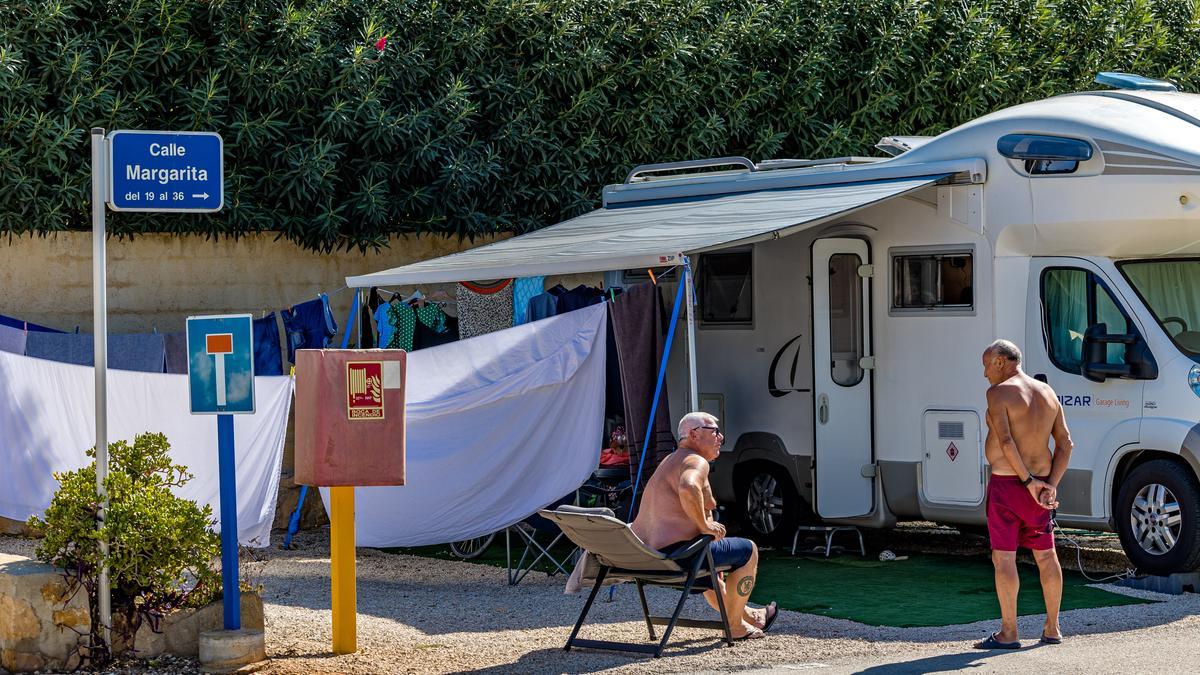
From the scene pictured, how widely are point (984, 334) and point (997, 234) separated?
0.67 m

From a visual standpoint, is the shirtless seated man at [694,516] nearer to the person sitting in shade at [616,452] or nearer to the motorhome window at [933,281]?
the person sitting in shade at [616,452]

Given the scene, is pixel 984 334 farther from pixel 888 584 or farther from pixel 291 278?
pixel 291 278

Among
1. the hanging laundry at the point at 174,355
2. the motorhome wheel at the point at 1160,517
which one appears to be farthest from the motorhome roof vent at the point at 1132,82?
the hanging laundry at the point at 174,355

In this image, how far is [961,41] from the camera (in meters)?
17.0

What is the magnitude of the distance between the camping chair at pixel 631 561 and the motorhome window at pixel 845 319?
3.60 metres

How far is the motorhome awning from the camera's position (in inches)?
377

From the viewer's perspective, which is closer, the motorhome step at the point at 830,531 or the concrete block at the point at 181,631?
the concrete block at the point at 181,631

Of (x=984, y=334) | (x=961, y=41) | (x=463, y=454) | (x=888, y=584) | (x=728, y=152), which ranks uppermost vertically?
(x=961, y=41)

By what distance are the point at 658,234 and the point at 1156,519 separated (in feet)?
11.8

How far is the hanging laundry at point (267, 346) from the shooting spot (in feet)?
43.1

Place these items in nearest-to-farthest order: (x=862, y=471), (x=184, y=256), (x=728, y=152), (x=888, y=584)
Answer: (x=888, y=584) < (x=862, y=471) < (x=184, y=256) < (x=728, y=152)

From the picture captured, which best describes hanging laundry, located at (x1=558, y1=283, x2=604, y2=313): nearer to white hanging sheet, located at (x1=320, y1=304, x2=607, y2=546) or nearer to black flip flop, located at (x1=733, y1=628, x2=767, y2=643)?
white hanging sheet, located at (x1=320, y1=304, x2=607, y2=546)

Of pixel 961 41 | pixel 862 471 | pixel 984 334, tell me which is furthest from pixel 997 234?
pixel 961 41

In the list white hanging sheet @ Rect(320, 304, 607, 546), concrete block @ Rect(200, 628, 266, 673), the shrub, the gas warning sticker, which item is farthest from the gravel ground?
the gas warning sticker
